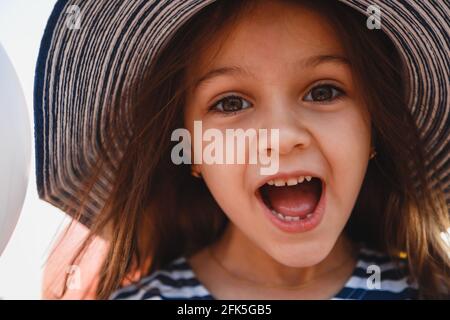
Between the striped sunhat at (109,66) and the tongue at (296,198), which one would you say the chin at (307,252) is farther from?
the striped sunhat at (109,66)

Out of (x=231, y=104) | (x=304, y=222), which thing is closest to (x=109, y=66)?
(x=231, y=104)

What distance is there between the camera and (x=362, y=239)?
1309 millimetres

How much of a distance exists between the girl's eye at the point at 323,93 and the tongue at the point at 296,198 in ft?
0.52

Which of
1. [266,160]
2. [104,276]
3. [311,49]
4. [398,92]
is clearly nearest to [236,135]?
[266,160]

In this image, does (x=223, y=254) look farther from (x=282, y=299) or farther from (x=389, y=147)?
(x=389, y=147)

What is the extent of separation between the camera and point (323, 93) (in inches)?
41.1

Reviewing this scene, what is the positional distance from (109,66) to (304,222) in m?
0.44

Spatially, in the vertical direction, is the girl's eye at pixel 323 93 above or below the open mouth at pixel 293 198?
above

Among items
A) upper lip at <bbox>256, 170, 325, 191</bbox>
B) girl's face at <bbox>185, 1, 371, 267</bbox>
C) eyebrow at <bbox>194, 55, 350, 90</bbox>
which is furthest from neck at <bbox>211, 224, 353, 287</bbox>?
eyebrow at <bbox>194, 55, 350, 90</bbox>

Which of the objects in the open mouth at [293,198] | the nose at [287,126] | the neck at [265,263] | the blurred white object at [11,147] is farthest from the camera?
the neck at [265,263]

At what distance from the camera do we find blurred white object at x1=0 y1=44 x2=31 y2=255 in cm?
85

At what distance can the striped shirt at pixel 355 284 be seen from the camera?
3.76ft

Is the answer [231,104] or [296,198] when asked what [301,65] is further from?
[296,198]

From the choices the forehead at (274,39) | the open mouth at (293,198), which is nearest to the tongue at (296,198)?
the open mouth at (293,198)
